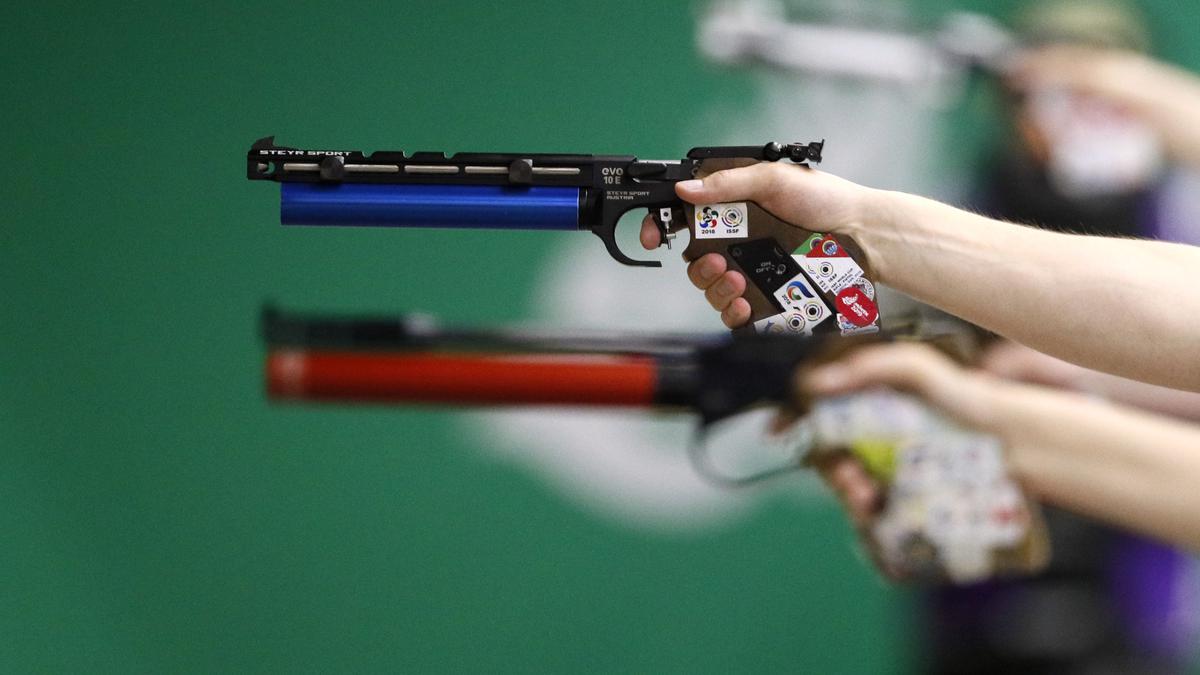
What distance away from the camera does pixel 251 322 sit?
2.02 m

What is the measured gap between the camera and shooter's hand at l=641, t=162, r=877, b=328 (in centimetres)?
114

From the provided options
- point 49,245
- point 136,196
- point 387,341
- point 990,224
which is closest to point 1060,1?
point 990,224

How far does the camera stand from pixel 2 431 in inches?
78.2

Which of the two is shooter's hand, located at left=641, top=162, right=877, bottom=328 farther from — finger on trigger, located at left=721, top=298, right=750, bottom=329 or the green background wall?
the green background wall

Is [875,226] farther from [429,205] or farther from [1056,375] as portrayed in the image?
Answer: [1056,375]

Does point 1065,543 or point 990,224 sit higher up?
point 990,224

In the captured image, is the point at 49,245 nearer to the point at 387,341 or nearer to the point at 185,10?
the point at 185,10

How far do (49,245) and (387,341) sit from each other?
70 cm

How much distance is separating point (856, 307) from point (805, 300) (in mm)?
52

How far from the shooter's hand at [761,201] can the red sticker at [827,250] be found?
0.6 inches

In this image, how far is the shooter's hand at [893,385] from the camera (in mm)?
1916

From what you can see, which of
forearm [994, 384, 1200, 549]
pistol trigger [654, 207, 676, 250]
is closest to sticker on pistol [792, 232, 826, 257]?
pistol trigger [654, 207, 676, 250]

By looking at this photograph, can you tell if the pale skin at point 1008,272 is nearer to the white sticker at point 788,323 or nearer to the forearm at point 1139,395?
the white sticker at point 788,323

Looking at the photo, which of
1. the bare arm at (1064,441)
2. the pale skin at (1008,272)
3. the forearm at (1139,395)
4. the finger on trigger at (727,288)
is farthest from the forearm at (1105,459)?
the finger on trigger at (727,288)
